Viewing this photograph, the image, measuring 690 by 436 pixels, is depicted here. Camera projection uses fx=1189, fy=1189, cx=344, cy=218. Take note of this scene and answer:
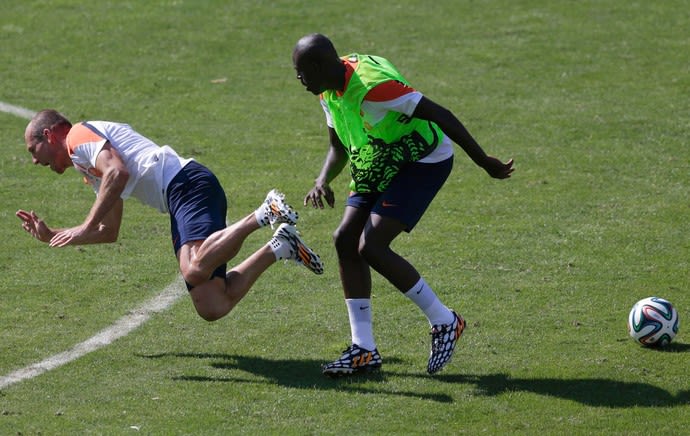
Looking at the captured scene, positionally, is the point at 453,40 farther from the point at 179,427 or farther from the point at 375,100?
the point at 179,427

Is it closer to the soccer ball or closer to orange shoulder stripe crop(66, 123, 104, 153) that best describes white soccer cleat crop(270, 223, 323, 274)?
orange shoulder stripe crop(66, 123, 104, 153)

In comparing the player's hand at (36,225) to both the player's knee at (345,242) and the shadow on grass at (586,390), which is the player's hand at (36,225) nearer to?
the player's knee at (345,242)

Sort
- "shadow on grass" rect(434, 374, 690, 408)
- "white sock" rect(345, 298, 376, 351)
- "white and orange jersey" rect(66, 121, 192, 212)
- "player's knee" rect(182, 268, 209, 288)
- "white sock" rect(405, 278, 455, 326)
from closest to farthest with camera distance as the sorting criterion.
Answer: "shadow on grass" rect(434, 374, 690, 408) < "white sock" rect(405, 278, 455, 326) < "white sock" rect(345, 298, 376, 351) < "player's knee" rect(182, 268, 209, 288) < "white and orange jersey" rect(66, 121, 192, 212)

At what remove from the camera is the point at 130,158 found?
8352 mm

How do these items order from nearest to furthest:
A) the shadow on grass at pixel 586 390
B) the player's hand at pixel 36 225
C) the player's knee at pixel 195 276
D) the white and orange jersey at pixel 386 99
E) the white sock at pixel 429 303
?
→ the shadow on grass at pixel 586 390
the white and orange jersey at pixel 386 99
the white sock at pixel 429 303
the player's knee at pixel 195 276
the player's hand at pixel 36 225

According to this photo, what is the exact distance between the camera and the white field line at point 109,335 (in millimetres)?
7770

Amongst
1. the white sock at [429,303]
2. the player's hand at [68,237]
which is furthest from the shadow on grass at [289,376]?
the player's hand at [68,237]

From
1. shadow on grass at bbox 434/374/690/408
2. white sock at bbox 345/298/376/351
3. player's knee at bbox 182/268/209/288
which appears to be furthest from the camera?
player's knee at bbox 182/268/209/288

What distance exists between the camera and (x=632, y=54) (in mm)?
16281

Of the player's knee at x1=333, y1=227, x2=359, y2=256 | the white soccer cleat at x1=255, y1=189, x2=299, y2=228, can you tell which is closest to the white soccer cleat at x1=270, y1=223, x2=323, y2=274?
the white soccer cleat at x1=255, y1=189, x2=299, y2=228

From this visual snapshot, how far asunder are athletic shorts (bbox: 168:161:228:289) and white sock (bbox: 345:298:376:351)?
38.3 inches

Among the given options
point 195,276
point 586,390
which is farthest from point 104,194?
point 586,390

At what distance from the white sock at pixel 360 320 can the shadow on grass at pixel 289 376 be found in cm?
24

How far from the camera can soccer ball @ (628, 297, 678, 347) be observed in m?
7.95
